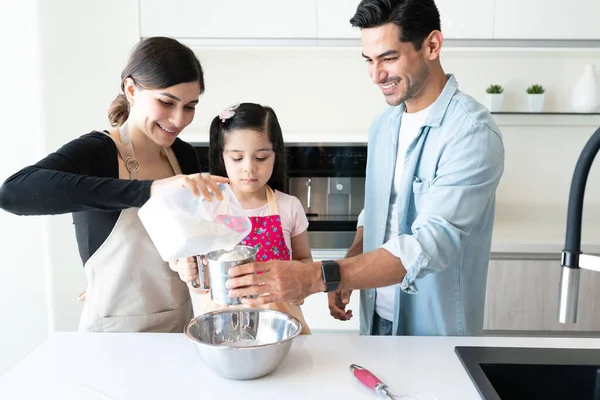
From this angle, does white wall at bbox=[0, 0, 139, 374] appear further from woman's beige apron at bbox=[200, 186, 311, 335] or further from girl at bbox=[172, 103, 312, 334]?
woman's beige apron at bbox=[200, 186, 311, 335]

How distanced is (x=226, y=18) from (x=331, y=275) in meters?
1.62

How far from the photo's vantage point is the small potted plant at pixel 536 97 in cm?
277

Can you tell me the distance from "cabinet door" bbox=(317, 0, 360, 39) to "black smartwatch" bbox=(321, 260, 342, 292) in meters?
1.53

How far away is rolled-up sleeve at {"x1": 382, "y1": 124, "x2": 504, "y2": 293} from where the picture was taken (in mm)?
1250

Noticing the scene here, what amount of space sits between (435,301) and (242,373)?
619 millimetres

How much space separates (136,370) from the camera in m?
1.12

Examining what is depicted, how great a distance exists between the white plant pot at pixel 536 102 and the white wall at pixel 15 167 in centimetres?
228

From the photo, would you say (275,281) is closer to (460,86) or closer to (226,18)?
(226,18)

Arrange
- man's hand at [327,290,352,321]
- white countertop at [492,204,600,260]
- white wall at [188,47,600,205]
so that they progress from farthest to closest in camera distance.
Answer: white wall at [188,47,600,205]
white countertop at [492,204,600,260]
man's hand at [327,290,352,321]

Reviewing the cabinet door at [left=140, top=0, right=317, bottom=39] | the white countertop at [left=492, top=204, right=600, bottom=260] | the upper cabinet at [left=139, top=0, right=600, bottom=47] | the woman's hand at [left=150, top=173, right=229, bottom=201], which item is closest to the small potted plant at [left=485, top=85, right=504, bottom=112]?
the upper cabinet at [left=139, top=0, right=600, bottom=47]

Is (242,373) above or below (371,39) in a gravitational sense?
below

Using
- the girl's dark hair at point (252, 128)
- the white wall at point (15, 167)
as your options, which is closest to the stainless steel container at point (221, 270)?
the girl's dark hair at point (252, 128)

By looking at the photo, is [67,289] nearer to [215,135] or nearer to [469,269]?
[215,135]

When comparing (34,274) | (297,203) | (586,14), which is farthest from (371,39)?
(34,274)
